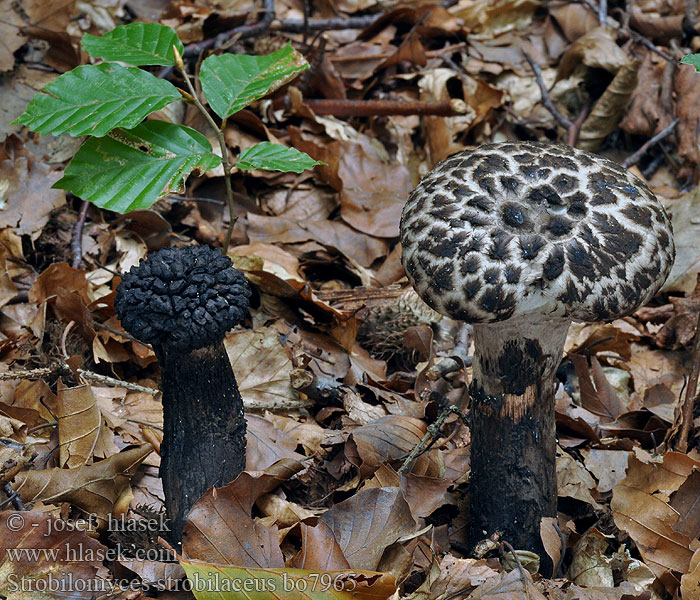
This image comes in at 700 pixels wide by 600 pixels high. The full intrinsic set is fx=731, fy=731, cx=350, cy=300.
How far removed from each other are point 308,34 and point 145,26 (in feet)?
8.55

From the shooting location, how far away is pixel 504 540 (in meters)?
3.08

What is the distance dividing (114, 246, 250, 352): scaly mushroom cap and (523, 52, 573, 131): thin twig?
3.77m

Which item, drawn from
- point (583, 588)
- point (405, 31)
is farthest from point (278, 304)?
point (405, 31)

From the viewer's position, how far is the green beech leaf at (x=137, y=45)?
133 inches

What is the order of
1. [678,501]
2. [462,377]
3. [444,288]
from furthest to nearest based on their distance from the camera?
[462,377], [678,501], [444,288]

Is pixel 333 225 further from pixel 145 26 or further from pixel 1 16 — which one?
pixel 1 16

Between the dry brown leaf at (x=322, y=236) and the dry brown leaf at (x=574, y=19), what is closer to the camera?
the dry brown leaf at (x=322, y=236)

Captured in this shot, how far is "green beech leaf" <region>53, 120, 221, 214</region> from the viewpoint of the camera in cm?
311

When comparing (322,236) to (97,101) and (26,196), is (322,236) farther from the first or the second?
(97,101)

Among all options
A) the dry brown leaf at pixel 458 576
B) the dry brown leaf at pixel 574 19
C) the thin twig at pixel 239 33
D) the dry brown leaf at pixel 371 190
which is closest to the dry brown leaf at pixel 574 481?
the dry brown leaf at pixel 458 576

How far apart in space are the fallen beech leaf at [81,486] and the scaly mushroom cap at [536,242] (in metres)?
1.52

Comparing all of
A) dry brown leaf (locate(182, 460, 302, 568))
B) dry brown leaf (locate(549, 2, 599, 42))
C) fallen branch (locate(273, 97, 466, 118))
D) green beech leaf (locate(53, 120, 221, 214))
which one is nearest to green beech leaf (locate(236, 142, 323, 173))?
green beech leaf (locate(53, 120, 221, 214))

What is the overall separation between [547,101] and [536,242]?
147 inches

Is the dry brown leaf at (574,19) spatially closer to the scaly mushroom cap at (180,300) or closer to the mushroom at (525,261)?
the mushroom at (525,261)
